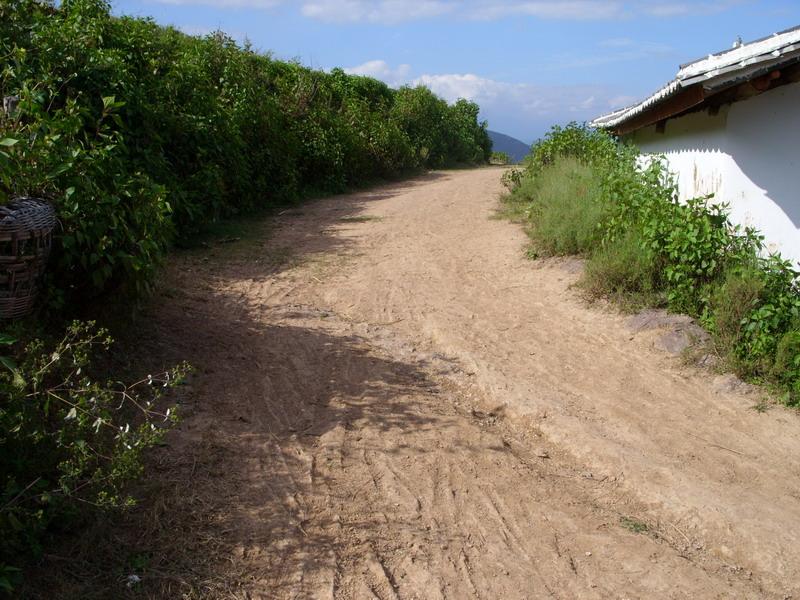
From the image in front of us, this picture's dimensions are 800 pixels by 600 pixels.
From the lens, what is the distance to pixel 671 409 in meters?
5.46

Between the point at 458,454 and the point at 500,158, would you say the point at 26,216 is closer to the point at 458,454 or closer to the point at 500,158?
the point at 458,454

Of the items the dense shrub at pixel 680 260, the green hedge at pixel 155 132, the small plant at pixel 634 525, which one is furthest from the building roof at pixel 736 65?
the green hedge at pixel 155 132

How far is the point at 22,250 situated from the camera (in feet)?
12.7

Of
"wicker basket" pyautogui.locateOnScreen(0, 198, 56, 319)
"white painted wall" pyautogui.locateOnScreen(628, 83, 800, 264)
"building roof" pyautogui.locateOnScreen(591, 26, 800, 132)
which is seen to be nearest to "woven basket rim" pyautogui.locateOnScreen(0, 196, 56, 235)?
"wicker basket" pyautogui.locateOnScreen(0, 198, 56, 319)

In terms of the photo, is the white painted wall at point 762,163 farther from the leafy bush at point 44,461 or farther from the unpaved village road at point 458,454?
the leafy bush at point 44,461

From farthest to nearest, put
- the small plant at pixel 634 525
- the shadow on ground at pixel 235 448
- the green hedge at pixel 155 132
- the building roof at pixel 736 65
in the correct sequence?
the building roof at pixel 736 65 → the green hedge at pixel 155 132 → the small plant at pixel 634 525 → the shadow on ground at pixel 235 448

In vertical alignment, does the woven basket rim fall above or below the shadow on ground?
above

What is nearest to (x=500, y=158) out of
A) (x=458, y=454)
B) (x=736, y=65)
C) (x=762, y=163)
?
(x=762, y=163)

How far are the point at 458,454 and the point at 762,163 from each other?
13.2 ft

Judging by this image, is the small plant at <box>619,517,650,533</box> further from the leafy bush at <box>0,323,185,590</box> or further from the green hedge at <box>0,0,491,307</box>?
the green hedge at <box>0,0,491,307</box>

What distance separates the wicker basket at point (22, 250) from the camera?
12.5 feet

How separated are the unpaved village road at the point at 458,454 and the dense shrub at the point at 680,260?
14.7 inches

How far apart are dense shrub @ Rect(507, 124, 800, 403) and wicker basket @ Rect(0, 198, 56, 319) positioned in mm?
5160

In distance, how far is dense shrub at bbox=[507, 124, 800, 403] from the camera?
5883 mm
